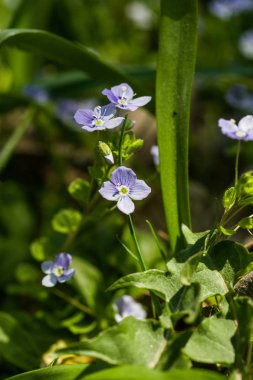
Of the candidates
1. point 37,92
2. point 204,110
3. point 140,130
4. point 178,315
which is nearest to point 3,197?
point 37,92

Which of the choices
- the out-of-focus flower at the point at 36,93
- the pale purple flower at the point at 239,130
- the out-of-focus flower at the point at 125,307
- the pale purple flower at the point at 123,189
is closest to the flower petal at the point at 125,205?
the pale purple flower at the point at 123,189

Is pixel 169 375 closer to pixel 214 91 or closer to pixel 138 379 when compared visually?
pixel 138 379

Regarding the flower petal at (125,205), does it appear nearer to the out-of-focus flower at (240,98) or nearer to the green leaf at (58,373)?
the green leaf at (58,373)

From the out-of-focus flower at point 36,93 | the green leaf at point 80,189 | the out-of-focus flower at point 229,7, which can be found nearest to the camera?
the green leaf at point 80,189

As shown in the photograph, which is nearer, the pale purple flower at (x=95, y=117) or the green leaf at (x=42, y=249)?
the pale purple flower at (x=95, y=117)

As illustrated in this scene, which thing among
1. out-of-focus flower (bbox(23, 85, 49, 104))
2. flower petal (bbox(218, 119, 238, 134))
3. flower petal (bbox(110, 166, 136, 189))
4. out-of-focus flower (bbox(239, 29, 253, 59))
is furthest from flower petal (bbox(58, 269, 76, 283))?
out-of-focus flower (bbox(239, 29, 253, 59))

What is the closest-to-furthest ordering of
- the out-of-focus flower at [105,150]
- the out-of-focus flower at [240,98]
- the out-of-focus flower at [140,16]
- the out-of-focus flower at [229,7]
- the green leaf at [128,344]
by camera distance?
the green leaf at [128,344]
the out-of-focus flower at [105,150]
the out-of-focus flower at [240,98]
the out-of-focus flower at [229,7]
the out-of-focus flower at [140,16]
